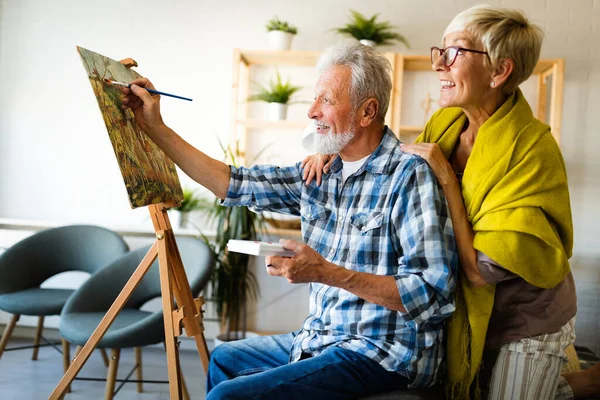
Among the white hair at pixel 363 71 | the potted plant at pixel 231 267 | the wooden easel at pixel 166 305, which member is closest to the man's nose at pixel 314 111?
the white hair at pixel 363 71

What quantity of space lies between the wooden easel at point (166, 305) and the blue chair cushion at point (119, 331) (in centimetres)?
52

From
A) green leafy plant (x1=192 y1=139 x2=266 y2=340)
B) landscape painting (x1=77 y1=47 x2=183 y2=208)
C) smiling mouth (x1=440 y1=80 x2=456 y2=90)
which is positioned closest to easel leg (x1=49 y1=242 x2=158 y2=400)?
landscape painting (x1=77 y1=47 x2=183 y2=208)

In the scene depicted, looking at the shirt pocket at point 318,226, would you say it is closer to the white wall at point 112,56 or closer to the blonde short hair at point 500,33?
the blonde short hair at point 500,33

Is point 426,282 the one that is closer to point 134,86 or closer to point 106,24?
point 134,86

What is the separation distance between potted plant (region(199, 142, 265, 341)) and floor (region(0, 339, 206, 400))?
0.35 metres

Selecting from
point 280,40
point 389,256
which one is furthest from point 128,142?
point 280,40

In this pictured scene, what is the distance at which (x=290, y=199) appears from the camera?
78.2 inches

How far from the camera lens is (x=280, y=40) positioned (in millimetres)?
3760

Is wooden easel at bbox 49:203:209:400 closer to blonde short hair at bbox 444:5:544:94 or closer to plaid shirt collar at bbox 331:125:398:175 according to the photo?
plaid shirt collar at bbox 331:125:398:175

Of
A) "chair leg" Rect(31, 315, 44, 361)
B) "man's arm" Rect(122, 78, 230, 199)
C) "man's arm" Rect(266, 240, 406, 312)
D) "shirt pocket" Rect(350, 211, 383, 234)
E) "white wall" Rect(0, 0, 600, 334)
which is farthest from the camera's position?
"white wall" Rect(0, 0, 600, 334)

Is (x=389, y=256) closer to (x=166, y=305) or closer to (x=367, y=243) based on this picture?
(x=367, y=243)

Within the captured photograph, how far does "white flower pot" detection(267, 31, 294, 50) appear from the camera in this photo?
3.76 metres

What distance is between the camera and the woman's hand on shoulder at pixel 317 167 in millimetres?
1859

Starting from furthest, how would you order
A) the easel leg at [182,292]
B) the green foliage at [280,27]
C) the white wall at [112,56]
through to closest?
the white wall at [112,56] → the green foliage at [280,27] → the easel leg at [182,292]
